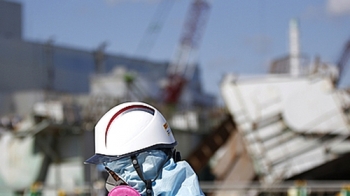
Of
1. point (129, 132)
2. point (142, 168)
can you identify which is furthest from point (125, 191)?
point (129, 132)

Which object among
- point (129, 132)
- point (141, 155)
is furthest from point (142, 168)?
point (129, 132)

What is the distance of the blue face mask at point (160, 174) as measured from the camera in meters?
2.88

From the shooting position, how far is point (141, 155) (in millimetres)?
2955

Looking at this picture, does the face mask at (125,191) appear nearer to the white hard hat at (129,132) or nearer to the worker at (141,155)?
the worker at (141,155)

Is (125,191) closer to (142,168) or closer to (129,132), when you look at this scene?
(142,168)

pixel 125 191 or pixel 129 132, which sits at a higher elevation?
pixel 129 132

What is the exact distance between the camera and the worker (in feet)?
9.50

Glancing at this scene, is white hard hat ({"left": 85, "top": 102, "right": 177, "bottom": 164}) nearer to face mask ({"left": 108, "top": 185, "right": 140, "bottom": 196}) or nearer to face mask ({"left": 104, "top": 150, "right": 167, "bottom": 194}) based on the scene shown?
face mask ({"left": 104, "top": 150, "right": 167, "bottom": 194})

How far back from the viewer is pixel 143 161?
9.66 feet

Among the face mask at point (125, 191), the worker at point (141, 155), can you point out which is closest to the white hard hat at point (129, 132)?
the worker at point (141, 155)

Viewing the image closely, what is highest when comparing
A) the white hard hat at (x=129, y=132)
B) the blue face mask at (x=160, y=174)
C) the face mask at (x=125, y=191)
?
the white hard hat at (x=129, y=132)

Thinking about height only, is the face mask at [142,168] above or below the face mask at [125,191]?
above

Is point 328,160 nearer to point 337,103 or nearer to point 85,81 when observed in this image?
point 337,103

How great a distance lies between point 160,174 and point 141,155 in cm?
11
